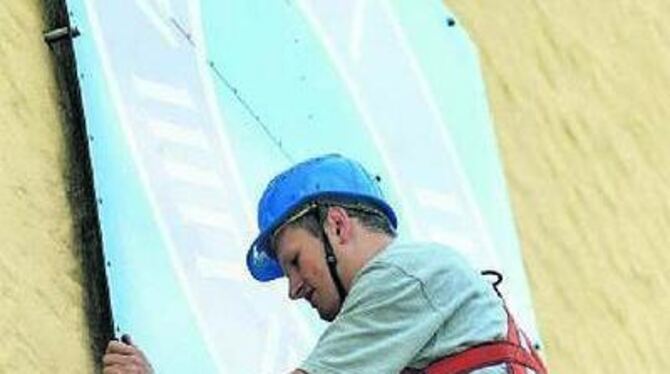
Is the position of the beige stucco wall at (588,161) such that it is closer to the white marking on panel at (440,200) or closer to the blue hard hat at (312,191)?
the white marking on panel at (440,200)

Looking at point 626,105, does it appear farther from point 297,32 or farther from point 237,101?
point 237,101

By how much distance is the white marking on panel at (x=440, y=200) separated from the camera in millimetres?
5500

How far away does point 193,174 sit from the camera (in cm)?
440

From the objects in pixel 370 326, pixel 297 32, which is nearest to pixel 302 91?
pixel 297 32

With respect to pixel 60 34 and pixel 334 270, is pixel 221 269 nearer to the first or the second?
pixel 60 34

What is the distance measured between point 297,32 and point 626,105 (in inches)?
105

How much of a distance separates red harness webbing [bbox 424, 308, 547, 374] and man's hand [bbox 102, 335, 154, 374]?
62cm

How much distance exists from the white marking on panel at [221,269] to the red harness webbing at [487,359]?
1088mm

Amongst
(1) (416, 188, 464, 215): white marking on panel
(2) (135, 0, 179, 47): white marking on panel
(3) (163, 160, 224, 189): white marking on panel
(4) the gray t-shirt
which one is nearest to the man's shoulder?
(4) the gray t-shirt

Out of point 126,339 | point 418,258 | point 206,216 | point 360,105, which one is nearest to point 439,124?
point 360,105

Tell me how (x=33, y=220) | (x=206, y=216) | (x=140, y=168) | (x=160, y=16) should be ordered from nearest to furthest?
(x=33, y=220) → (x=140, y=168) → (x=206, y=216) → (x=160, y=16)

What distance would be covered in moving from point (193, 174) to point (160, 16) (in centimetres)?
37

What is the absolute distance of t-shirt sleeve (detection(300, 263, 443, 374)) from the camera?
3.22 m

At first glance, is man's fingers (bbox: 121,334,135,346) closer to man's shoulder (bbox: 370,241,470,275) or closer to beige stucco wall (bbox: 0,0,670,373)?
man's shoulder (bbox: 370,241,470,275)
